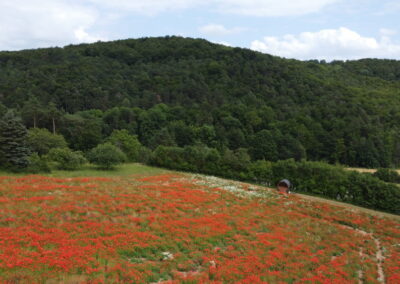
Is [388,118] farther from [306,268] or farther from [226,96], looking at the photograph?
[306,268]

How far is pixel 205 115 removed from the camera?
98250 mm

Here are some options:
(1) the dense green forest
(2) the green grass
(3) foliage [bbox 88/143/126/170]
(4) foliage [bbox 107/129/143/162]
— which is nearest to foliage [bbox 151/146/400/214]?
(1) the dense green forest

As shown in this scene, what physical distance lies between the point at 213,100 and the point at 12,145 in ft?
266

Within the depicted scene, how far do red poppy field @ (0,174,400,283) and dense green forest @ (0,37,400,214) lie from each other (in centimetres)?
1760

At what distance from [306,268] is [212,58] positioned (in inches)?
5196

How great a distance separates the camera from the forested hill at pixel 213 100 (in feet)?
286

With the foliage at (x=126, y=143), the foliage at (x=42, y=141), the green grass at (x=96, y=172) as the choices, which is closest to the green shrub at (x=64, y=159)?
the green grass at (x=96, y=172)

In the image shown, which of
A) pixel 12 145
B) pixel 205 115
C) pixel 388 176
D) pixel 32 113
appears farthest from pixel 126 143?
pixel 388 176

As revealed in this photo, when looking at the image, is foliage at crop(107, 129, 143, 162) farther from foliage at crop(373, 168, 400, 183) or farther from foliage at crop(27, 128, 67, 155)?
foliage at crop(373, 168, 400, 183)

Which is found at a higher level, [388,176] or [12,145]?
[12,145]

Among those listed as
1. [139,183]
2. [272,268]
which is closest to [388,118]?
[139,183]

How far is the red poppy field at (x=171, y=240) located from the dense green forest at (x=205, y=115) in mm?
17601

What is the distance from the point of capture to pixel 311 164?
52188 millimetres

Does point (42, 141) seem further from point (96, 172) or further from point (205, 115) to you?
point (205, 115)
